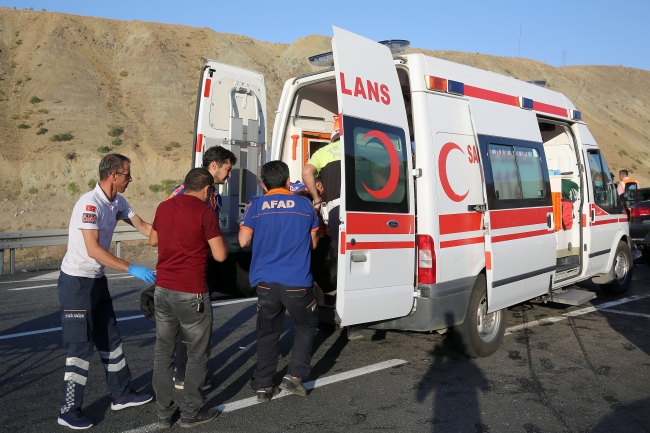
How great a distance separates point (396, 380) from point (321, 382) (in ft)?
2.16

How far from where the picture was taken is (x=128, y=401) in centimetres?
453

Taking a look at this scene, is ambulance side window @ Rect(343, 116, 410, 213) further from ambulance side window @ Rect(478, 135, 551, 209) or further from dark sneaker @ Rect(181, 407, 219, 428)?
dark sneaker @ Rect(181, 407, 219, 428)

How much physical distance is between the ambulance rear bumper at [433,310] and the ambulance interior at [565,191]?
3.52 m

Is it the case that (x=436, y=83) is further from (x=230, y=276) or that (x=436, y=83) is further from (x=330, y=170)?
(x=230, y=276)

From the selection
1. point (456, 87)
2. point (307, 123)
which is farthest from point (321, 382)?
point (307, 123)

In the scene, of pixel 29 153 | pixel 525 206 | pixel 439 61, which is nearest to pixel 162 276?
pixel 439 61

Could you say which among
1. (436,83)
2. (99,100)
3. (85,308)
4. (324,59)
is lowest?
(85,308)

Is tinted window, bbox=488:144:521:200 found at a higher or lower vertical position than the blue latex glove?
higher

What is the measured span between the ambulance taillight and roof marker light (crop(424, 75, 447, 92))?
4.37ft

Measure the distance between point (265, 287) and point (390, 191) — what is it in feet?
4.19

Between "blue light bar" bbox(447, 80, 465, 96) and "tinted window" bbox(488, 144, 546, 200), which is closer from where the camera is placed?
"blue light bar" bbox(447, 80, 465, 96)

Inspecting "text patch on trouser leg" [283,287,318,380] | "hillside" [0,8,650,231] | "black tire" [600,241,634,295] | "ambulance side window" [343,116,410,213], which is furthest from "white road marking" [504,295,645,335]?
"hillside" [0,8,650,231]

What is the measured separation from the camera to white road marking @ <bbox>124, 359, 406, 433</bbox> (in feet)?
14.9

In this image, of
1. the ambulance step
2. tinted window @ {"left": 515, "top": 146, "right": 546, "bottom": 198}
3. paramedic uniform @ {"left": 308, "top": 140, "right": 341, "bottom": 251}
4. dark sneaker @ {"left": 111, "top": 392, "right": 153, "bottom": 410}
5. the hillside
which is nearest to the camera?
dark sneaker @ {"left": 111, "top": 392, "right": 153, "bottom": 410}
